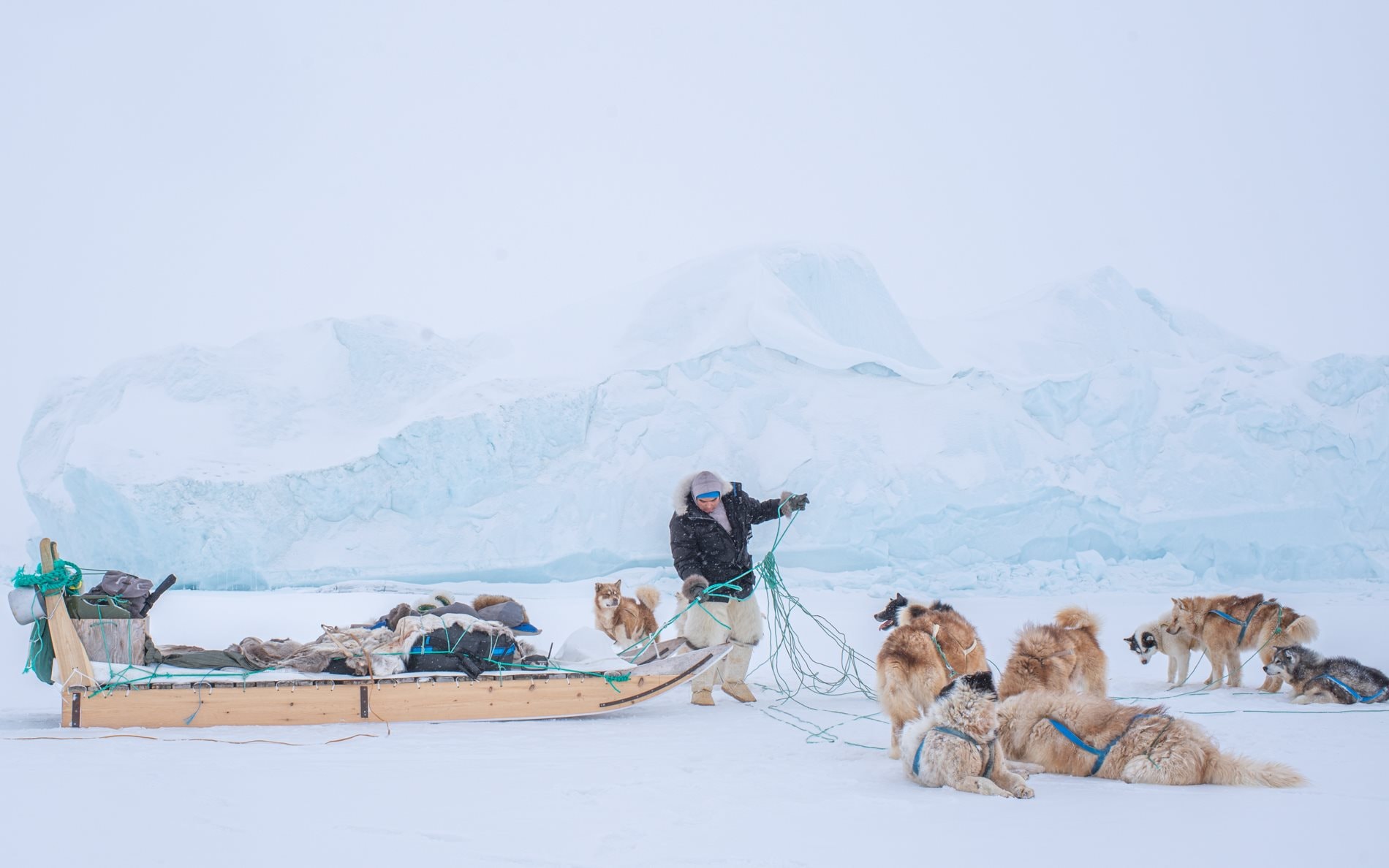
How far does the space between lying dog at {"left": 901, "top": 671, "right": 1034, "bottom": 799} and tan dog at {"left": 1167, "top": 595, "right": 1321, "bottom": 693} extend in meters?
3.08

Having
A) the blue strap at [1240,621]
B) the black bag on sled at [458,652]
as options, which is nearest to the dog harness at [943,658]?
the black bag on sled at [458,652]

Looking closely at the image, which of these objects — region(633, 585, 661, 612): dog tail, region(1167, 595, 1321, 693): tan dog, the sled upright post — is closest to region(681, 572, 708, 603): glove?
region(633, 585, 661, 612): dog tail

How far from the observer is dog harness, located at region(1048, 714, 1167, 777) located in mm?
3021

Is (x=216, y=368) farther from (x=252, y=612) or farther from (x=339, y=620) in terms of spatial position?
(x=339, y=620)

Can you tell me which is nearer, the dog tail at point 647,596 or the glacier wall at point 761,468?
the dog tail at point 647,596

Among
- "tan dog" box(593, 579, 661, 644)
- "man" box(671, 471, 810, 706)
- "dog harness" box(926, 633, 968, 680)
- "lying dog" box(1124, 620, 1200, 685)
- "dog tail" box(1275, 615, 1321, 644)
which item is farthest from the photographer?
"tan dog" box(593, 579, 661, 644)

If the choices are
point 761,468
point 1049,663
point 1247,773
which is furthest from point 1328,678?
point 761,468

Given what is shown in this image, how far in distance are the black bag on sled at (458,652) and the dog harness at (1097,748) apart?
2469 mm

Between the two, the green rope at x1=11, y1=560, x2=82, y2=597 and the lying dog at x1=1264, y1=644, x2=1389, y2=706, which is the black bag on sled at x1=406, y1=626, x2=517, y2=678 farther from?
the lying dog at x1=1264, y1=644, x2=1389, y2=706

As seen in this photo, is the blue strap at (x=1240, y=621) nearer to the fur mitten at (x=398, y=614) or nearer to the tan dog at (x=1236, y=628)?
the tan dog at (x=1236, y=628)

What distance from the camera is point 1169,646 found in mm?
5602

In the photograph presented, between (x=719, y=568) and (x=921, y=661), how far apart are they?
5.26ft

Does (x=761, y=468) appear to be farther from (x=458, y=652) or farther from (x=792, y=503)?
(x=458, y=652)

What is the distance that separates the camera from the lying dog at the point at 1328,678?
4.52m
